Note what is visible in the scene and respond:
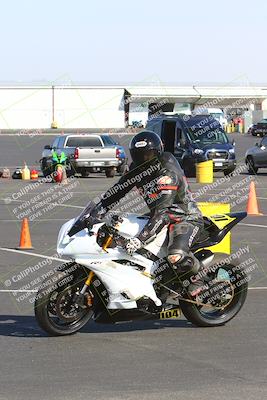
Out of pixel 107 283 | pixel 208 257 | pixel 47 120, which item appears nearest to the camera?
pixel 107 283

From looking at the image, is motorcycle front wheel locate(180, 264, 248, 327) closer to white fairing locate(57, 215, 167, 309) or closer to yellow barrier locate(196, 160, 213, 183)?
white fairing locate(57, 215, 167, 309)

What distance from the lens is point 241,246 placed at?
→ 15.0 metres

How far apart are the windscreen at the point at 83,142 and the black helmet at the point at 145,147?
1129 inches

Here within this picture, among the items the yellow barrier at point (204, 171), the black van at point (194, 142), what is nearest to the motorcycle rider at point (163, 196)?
the yellow barrier at point (204, 171)

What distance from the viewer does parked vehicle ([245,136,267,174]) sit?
1439 inches

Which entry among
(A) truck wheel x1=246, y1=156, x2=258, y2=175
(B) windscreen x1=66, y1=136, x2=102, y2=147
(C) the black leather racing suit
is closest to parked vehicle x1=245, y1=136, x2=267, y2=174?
(A) truck wheel x1=246, y1=156, x2=258, y2=175

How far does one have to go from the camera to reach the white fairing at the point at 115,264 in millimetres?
8016

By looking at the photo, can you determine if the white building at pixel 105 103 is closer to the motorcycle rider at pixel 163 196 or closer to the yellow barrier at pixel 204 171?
the yellow barrier at pixel 204 171

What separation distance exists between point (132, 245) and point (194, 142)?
28080mm

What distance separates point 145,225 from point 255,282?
3.66 m

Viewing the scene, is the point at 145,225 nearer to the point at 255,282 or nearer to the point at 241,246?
the point at 255,282

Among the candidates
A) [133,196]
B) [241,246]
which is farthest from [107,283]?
[133,196]

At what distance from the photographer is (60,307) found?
807 cm

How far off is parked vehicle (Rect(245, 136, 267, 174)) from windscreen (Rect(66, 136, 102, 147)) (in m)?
6.03
